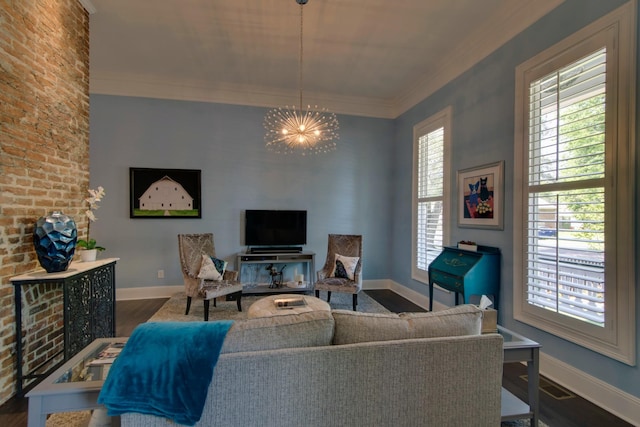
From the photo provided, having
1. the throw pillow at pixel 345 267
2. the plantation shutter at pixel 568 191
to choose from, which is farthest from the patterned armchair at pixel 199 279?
the plantation shutter at pixel 568 191

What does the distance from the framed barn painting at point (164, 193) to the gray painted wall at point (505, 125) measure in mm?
3633

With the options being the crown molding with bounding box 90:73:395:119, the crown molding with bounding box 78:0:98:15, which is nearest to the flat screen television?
the crown molding with bounding box 90:73:395:119

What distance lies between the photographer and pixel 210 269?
380 cm

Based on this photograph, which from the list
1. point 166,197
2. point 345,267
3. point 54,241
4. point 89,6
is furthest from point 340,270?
point 89,6

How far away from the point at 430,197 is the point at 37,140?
4.28 m

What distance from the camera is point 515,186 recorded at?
9.17 ft

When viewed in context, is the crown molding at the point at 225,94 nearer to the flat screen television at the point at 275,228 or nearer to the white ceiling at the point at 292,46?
the white ceiling at the point at 292,46

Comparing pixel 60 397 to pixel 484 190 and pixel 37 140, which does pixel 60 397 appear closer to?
pixel 37 140

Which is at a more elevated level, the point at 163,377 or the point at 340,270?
the point at 163,377

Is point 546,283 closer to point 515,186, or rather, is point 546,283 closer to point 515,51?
point 515,186

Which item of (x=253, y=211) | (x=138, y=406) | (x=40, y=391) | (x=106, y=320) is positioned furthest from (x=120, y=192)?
(x=138, y=406)

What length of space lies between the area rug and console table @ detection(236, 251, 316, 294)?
0.25 m

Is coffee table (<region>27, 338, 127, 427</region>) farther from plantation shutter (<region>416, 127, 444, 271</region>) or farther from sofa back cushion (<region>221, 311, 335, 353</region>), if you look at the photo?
plantation shutter (<region>416, 127, 444, 271</region>)

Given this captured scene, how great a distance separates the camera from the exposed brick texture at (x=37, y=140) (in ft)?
6.81
